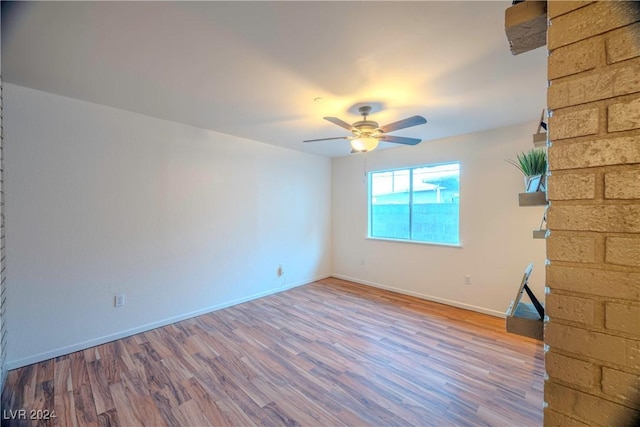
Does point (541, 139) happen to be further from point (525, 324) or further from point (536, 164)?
point (525, 324)

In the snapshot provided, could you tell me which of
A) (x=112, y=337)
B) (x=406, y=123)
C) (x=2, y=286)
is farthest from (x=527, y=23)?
(x=112, y=337)

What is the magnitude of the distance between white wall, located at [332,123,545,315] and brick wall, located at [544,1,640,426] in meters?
2.93

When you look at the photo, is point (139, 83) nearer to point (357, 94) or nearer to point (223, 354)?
point (357, 94)

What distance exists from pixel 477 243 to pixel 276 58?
3.24 m

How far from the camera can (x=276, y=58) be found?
69.9 inches

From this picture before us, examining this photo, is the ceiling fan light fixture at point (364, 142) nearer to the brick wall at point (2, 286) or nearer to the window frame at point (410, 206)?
the window frame at point (410, 206)

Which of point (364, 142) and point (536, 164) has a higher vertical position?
point (364, 142)

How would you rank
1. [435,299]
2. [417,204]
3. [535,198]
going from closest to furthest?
[535,198], [435,299], [417,204]

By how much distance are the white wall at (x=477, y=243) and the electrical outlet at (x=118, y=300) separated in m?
3.45

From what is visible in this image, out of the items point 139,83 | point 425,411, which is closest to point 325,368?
point 425,411

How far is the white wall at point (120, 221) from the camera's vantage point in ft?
7.38

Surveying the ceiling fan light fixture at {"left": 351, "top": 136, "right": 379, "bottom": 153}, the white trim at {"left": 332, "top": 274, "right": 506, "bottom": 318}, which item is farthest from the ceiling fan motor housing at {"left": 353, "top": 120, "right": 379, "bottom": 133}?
the white trim at {"left": 332, "top": 274, "right": 506, "bottom": 318}

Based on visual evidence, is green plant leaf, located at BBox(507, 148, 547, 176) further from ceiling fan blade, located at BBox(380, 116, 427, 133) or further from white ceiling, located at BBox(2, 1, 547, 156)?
ceiling fan blade, located at BBox(380, 116, 427, 133)

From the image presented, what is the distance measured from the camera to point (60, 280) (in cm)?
240
